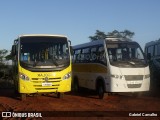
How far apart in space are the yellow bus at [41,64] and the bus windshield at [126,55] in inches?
81.8

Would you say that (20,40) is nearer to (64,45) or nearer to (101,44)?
(64,45)

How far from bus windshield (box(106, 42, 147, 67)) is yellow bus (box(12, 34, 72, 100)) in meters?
2.08

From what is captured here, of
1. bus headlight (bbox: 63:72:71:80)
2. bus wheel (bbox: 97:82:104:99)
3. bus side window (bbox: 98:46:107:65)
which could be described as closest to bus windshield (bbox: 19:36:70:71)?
bus headlight (bbox: 63:72:71:80)

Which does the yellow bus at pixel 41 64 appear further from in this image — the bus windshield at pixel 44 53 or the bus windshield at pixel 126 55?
the bus windshield at pixel 126 55

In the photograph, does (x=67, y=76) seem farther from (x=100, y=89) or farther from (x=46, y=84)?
(x=100, y=89)

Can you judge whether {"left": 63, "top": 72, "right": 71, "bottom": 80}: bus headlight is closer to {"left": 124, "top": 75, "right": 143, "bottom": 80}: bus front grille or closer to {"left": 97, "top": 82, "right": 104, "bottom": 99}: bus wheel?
{"left": 97, "top": 82, "right": 104, "bottom": 99}: bus wheel

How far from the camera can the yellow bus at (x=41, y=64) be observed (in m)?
15.0

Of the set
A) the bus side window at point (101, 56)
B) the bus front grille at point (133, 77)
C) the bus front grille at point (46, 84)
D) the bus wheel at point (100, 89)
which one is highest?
the bus side window at point (101, 56)

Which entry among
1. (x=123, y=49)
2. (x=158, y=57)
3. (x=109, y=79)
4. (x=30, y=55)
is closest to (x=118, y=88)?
(x=109, y=79)

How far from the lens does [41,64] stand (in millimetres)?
15062

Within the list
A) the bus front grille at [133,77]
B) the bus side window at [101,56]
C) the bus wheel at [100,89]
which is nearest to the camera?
the bus front grille at [133,77]

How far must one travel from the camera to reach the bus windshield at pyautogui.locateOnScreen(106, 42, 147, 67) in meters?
15.1

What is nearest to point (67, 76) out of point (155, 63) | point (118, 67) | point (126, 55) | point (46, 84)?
point (46, 84)

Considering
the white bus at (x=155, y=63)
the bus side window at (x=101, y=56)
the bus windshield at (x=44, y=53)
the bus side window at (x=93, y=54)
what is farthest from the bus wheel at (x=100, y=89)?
the white bus at (x=155, y=63)
